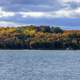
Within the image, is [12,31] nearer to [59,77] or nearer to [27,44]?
[27,44]

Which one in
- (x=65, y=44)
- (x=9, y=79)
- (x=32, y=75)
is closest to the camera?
(x=9, y=79)

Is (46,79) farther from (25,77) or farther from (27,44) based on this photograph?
(27,44)

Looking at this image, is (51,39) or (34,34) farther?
(34,34)

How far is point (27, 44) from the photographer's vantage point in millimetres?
155125

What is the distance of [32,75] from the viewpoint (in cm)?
5938

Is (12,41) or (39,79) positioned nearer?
(39,79)

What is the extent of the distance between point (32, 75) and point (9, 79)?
4768mm

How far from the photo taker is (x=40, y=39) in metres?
163

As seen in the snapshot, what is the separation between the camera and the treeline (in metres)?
154

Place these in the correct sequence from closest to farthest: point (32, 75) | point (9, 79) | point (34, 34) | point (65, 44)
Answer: point (9, 79)
point (32, 75)
point (65, 44)
point (34, 34)

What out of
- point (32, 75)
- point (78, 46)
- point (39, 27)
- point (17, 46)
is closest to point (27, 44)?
point (17, 46)

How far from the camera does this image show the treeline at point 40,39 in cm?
15438

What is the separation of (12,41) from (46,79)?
102 m

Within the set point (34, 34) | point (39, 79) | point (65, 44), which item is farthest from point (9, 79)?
point (34, 34)
